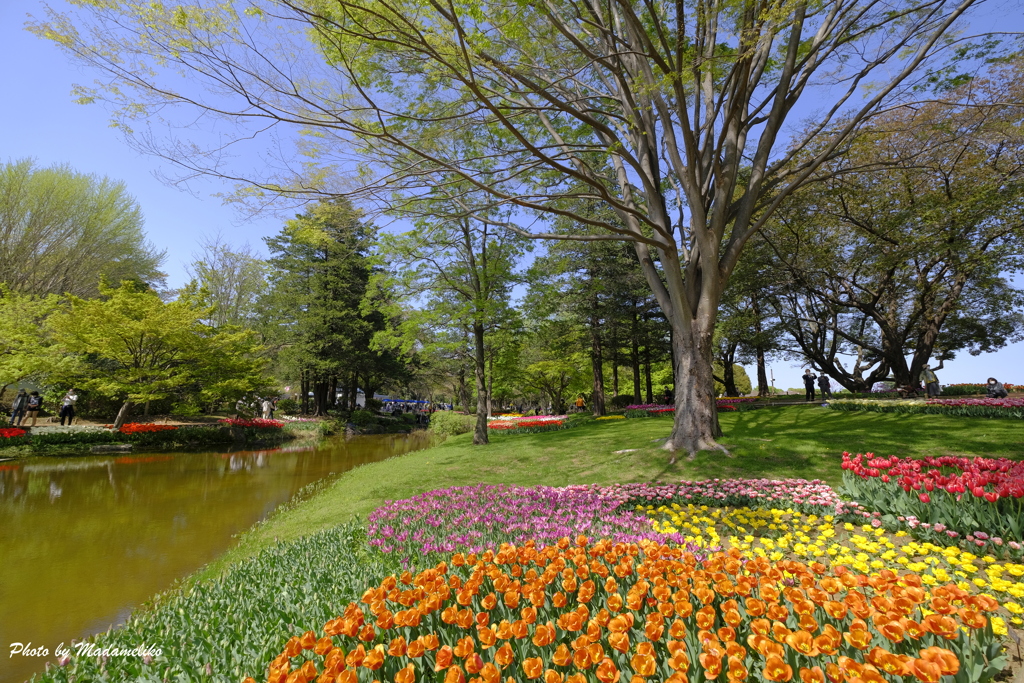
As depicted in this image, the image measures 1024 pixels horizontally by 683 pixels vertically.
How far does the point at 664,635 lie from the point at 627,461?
6613 millimetres

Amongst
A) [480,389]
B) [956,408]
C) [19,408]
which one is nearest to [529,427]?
[480,389]

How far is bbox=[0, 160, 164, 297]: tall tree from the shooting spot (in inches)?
976

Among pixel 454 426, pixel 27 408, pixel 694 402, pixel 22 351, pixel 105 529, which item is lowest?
pixel 105 529

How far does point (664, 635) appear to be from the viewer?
234cm

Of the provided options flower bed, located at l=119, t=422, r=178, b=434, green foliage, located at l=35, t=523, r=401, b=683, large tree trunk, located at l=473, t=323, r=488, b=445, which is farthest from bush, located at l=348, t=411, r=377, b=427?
green foliage, located at l=35, t=523, r=401, b=683

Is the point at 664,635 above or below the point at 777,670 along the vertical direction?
below

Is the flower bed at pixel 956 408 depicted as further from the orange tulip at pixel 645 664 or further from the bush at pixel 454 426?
the bush at pixel 454 426

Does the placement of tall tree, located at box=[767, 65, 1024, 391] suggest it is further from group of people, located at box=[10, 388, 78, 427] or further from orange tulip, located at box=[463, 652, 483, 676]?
group of people, located at box=[10, 388, 78, 427]

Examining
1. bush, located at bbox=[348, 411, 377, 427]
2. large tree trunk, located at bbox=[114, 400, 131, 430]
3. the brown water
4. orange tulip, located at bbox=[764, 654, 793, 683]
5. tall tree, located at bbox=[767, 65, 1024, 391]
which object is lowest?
the brown water

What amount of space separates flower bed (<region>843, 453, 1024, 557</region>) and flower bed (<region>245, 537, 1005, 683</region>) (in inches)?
64.7

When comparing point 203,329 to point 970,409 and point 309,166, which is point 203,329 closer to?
point 309,166

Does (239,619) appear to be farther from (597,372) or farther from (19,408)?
(19,408)

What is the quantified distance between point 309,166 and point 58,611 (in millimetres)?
6204

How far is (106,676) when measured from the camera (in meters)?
2.46
